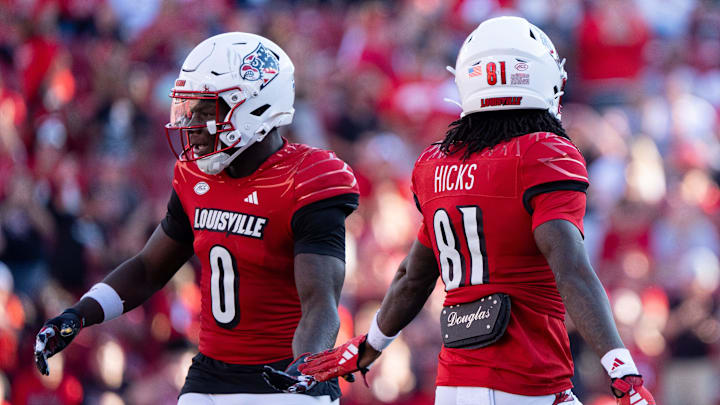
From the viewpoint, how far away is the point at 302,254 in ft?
16.3

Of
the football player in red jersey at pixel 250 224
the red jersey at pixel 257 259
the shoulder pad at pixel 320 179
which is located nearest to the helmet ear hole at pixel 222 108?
the football player in red jersey at pixel 250 224

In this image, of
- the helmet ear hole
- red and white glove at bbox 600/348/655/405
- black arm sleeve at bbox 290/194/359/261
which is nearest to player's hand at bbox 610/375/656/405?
Answer: red and white glove at bbox 600/348/655/405

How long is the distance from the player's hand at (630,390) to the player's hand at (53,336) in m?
2.53

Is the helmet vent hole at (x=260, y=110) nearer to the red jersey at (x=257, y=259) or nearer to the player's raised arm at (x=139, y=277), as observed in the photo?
the red jersey at (x=257, y=259)

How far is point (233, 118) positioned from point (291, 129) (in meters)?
6.66

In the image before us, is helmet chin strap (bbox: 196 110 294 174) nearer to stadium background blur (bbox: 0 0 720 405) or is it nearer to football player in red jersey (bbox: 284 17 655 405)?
football player in red jersey (bbox: 284 17 655 405)

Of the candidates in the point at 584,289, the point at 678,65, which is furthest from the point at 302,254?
the point at 678,65

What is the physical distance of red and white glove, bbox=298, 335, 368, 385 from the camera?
4.67m

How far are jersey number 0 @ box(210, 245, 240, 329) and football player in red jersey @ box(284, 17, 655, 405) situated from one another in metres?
0.97

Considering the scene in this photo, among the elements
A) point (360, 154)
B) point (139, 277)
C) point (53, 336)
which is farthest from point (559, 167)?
point (360, 154)

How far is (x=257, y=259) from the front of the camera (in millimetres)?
5094

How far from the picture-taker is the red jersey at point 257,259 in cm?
509

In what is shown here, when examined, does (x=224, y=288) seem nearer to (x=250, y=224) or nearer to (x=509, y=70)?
(x=250, y=224)

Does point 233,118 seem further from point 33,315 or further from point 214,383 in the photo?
point 33,315
